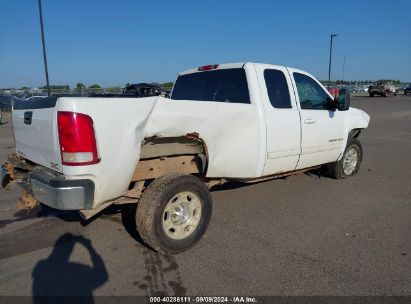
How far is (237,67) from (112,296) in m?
3.16

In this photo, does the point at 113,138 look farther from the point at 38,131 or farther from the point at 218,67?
the point at 218,67

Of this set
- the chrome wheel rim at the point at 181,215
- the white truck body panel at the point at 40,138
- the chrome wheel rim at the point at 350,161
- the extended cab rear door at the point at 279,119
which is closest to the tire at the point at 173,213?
the chrome wheel rim at the point at 181,215

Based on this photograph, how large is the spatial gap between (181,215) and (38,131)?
168cm

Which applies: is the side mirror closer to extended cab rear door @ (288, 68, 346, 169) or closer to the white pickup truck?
the white pickup truck

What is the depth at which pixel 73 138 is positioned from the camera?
311 centimetres

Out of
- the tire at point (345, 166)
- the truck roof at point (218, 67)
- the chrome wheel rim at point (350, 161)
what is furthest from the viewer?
the chrome wheel rim at point (350, 161)

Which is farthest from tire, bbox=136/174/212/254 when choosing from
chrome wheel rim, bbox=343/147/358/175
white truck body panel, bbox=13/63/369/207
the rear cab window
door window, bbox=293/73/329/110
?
chrome wheel rim, bbox=343/147/358/175

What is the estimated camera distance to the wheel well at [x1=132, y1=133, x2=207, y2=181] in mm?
3879

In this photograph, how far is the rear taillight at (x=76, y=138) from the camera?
3090 millimetres

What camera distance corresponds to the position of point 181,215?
4.00 meters

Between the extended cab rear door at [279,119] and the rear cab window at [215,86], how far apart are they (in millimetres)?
248

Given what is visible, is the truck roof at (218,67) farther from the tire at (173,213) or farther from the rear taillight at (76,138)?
the rear taillight at (76,138)

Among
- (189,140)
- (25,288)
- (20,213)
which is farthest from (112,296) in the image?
(20,213)

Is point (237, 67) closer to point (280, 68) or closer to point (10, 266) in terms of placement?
point (280, 68)
